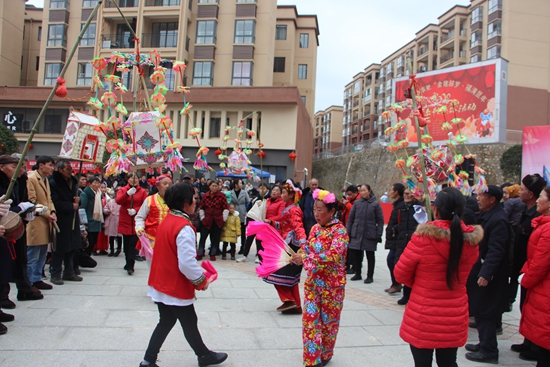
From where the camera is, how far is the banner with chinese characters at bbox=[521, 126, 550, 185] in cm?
1948

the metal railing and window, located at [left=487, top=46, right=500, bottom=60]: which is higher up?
window, located at [left=487, top=46, right=500, bottom=60]

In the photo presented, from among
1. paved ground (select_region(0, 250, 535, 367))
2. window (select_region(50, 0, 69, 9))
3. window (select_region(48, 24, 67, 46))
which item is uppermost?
window (select_region(50, 0, 69, 9))

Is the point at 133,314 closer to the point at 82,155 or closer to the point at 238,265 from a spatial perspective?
the point at 82,155

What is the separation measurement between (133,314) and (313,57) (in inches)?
1467

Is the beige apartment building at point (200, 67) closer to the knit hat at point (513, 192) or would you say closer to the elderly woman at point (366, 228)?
the elderly woman at point (366, 228)

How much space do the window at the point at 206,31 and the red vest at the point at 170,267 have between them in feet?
104

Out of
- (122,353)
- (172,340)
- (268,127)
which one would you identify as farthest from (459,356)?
(268,127)

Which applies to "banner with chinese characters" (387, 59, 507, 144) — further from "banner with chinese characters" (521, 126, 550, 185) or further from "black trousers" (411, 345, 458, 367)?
"black trousers" (411, 345, 458, 367)

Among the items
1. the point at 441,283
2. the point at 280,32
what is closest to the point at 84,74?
the point at 280,32

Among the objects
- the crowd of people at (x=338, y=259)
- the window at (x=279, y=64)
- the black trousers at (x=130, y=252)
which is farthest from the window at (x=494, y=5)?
the black trousers at (x=130, y=252)

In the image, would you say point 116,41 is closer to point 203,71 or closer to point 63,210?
point 203,71

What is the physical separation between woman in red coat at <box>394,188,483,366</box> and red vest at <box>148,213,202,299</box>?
5.81ft

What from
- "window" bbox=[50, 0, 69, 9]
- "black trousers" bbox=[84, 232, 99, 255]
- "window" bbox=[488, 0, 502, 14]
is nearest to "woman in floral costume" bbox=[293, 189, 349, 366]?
"black trousers" bbox=[84, 232, 99, 255]

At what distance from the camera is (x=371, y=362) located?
4.29 metres
